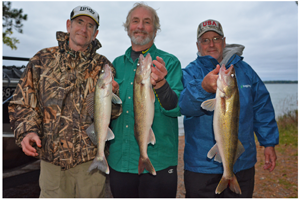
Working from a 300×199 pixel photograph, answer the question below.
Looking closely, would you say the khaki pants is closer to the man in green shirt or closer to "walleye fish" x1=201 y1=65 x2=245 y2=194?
the man in green shirt

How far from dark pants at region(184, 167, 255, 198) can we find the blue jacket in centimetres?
8

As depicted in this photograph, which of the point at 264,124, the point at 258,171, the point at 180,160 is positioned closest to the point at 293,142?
the point at 258,171

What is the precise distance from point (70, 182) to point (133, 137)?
3.71 ft

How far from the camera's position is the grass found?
10.5m

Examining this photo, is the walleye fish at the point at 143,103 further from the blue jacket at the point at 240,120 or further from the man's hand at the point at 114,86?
the blue jacket at the point at 240,120

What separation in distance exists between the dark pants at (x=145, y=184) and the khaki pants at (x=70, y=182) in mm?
268

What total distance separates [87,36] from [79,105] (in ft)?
3.39

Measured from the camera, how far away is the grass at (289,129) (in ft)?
34.6

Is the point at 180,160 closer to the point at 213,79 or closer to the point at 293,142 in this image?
the point at 293,142

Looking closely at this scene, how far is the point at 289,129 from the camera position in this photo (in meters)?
12.2

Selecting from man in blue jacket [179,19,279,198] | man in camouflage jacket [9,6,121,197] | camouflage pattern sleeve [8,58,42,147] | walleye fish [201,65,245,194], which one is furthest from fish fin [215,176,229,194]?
camouflage pattern sleeve [8,58,42,147]

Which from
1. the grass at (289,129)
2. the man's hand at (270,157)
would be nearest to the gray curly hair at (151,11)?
the man's hand at (270,157)

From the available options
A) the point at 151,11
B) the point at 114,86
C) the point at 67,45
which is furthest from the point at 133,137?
the point at 151,11

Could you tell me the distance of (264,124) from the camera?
3.52 meters
